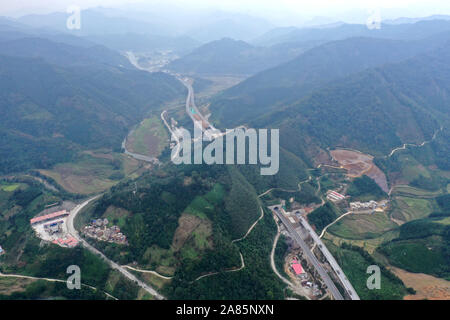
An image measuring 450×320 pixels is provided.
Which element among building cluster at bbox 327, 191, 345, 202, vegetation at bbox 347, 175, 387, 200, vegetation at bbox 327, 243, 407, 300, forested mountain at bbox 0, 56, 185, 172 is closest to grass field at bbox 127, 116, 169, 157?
forested mountain at bbox 0, 56, 185, 172

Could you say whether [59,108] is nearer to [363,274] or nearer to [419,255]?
[363,274]

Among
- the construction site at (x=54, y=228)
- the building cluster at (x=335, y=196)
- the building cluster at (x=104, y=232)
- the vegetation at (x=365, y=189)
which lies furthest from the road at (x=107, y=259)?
the vegetation at (x=365, y=189)

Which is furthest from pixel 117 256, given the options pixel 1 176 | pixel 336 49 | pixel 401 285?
pixel 336 49

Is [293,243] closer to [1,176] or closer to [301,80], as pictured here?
[1,176]

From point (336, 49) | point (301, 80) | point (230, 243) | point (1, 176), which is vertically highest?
point (336, 49)

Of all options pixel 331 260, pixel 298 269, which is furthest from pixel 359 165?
pixel 298 269

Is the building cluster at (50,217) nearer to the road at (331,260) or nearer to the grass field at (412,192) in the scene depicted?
the road at (331,260)

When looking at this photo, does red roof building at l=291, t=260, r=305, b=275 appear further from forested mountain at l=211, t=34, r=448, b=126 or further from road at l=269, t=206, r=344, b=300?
forested mountain at l=211, t=34, r=448, b=126
